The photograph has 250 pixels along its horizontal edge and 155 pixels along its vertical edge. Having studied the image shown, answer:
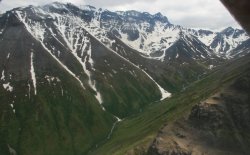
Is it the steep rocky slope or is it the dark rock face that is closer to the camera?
the dark rock face

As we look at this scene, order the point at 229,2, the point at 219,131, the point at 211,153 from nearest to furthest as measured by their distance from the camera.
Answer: the point at 229,2
the point at 211,153
the point at 219,131

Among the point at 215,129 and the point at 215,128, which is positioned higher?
the point at 215,128

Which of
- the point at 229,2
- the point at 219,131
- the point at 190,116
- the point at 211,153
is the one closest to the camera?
the point at 229,2

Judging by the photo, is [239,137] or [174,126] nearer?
Answer: [239,137]

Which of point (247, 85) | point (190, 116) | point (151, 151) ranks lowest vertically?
point (151, 151)

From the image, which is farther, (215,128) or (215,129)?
(215,128)

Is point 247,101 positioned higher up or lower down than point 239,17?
lower down

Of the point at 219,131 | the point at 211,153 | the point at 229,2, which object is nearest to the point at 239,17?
the point at 229,2

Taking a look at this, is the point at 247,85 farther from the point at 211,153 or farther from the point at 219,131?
the point at 211,153

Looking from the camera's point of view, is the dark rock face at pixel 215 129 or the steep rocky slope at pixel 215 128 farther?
the steep rocky slope at pixel 215 128

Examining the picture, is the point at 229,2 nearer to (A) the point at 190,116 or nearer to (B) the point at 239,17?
(B) the point at 239,17
